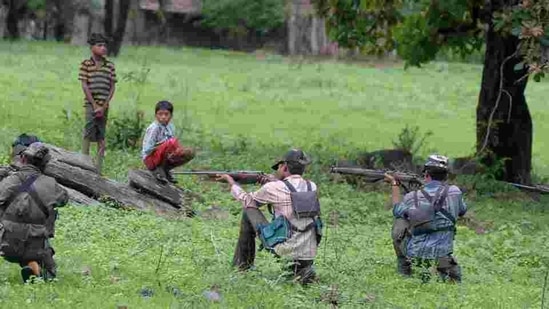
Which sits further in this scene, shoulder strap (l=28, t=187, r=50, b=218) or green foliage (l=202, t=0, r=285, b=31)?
green foliage (l=202, t=0, r=285, b=31)

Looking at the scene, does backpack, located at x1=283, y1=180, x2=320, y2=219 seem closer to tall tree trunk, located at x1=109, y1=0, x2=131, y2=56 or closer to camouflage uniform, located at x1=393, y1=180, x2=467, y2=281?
camouflage uniform, located at x1=393, y1=180, x2=467, y2=281

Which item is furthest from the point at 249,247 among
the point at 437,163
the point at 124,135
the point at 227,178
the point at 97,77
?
the point at 124,135

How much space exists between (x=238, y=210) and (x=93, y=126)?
258 cm

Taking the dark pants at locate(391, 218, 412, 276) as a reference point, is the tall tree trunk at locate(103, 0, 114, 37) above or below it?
below

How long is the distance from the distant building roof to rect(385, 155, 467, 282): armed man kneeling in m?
62.8

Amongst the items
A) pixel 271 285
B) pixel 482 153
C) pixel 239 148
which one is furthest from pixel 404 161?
pixel 271 285

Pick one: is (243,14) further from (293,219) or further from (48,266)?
(48,266)

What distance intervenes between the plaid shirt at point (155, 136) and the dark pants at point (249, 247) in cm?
401

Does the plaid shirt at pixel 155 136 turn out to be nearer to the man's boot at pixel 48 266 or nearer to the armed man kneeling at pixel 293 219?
the armed man kneeling at pixel 293 219

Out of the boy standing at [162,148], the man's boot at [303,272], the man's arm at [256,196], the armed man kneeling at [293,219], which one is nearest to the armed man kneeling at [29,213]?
the man's arm at [256,196]

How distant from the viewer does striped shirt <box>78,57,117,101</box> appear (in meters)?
17.0

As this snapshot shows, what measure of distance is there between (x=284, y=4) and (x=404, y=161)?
51.2m

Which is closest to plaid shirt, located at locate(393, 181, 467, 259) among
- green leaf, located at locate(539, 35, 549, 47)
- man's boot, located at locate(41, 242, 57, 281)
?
man's boot, located at locate(41, 242, 57, 281)

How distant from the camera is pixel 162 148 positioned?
50.0 ft
